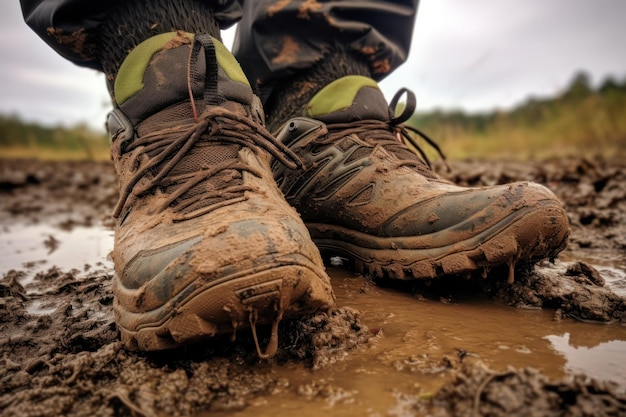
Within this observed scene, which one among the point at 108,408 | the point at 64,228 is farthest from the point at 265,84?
the point at 64,228

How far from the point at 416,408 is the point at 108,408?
0.52 metres

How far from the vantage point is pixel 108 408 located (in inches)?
31.4

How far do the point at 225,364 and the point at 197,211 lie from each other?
331 mm

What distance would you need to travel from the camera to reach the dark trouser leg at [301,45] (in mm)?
1730

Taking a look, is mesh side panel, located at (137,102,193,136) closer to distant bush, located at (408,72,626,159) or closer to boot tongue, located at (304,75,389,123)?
boot tongue, located at (304,75,389,123)

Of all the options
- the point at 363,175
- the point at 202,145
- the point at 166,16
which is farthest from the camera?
the point at 363,175

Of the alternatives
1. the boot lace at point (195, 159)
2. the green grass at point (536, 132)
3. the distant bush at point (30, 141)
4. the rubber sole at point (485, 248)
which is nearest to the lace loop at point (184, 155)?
the boot lace at point (195, 159)

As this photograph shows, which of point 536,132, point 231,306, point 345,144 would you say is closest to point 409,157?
point 345,144

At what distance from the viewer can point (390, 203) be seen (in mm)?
1439

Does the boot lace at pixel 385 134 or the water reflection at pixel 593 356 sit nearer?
the water reflection at pixel 593 356

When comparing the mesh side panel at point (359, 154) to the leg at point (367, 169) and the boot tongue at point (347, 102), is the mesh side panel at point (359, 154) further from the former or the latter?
the boot tongue at point (347, 102)

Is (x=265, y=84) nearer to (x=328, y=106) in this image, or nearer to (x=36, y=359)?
(x=328, y=106)

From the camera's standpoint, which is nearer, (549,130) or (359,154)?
(359,154)

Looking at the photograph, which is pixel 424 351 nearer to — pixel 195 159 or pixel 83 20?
pixel 195 159
